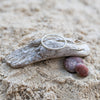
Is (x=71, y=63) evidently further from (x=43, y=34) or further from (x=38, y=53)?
(x=43, y=34)

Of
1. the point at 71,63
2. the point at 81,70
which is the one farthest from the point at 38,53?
the point at 81,70

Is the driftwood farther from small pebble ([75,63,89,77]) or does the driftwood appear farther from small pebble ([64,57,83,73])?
small pebble ([75,63,89,77])

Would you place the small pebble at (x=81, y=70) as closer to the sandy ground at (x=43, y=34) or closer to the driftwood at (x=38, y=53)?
the sandy ground at (x=43, y=34)

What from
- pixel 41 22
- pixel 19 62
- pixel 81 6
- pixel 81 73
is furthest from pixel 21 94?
pixel 81 6

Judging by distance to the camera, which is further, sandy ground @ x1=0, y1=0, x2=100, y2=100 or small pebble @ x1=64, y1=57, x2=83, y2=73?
small pebble @ x1=64, y1=57, x2=83, y2=73

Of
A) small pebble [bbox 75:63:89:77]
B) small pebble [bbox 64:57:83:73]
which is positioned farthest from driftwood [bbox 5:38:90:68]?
small pebble [bbox 75:63:89:77]

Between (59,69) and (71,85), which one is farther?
(59,69)

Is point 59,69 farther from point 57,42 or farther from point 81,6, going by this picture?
point 81,6
